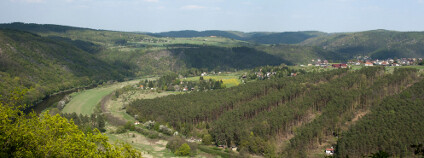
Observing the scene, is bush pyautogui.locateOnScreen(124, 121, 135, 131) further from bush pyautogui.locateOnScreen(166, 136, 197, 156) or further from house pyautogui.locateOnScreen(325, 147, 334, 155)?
house pyautogui.locateOnScreen(325, 147, 334, 155)

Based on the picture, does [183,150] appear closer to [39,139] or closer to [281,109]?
[281,109]

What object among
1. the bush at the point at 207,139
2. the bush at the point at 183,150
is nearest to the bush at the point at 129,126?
the bush at the point at 207,139

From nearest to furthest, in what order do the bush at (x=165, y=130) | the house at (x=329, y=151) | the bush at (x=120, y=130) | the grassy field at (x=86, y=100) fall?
the house at (x=329, y=151)
the bush at (x=165, y=130)
the bush at (x=120, y=130)
the grassy field at (x=86, y=100)

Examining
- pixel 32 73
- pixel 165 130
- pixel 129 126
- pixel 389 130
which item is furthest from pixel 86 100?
pixel 389 130

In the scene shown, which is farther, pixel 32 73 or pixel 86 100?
pixel 32 73

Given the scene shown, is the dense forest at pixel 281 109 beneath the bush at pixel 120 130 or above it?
above

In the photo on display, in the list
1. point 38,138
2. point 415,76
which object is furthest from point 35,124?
point 415,76

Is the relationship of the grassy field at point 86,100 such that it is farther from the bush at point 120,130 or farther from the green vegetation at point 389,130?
the green vegetation at point 389,130
